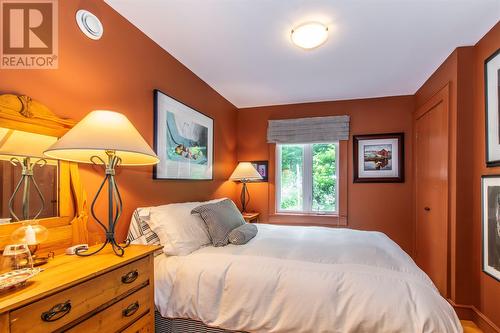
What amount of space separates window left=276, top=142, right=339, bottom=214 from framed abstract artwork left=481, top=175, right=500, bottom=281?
1840mm

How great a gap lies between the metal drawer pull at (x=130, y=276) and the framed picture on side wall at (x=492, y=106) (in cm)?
262

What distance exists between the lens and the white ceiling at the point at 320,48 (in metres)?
1.81

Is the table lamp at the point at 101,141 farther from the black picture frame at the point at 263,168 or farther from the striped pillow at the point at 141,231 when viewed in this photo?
the black picture frame at the point at 263,168

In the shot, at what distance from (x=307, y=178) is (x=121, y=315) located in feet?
10.5

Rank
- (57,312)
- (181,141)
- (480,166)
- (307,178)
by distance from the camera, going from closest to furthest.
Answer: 1. (57,312)
2. (480,166)
3. (181,141)
4. (307,178)

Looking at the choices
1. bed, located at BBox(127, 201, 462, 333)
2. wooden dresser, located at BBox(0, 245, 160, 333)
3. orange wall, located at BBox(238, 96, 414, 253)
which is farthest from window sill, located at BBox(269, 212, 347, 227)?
wooden dresser, located at BBox(0, 245, 160, 333)

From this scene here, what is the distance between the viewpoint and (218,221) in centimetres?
210

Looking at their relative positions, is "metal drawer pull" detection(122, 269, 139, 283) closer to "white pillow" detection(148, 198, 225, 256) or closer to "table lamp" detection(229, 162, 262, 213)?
"white pillow" detection(148, 198, 225, 256)

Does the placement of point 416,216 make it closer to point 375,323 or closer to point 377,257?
point 377,257

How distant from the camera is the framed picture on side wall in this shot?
6.59 ft

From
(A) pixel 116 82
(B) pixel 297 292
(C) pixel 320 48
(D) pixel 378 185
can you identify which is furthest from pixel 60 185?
(D) pixel 378 185

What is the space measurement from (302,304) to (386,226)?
9.03 feet

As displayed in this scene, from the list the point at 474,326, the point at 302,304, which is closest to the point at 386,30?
the point at 302,304

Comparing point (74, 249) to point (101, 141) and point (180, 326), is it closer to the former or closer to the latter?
point (101, 141)
